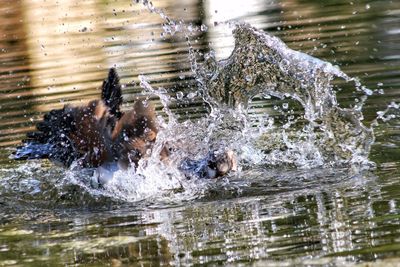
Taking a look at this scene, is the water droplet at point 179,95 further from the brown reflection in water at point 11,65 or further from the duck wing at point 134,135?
the duck wing at point 134,135

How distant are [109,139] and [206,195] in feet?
3.60

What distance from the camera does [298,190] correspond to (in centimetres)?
798

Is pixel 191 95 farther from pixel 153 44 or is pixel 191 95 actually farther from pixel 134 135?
pixel 153 44

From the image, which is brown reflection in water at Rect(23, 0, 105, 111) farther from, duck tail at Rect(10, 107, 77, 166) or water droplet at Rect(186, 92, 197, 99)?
duck tail at Rect(10, 107, 77, 166)

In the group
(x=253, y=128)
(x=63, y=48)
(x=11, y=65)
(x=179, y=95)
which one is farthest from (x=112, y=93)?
(x=63, y=48)

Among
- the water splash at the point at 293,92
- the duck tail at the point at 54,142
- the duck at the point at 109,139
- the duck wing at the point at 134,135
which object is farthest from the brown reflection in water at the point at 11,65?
the water splash at the point at 293,92

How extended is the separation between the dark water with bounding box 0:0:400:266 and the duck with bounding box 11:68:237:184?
0.21 metres

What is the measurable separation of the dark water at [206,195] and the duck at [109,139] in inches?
8.4

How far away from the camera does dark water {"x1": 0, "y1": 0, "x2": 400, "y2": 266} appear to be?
6492 mm

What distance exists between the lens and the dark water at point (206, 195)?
649 centimetres

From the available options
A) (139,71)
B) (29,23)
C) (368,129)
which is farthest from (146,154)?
(29,23)

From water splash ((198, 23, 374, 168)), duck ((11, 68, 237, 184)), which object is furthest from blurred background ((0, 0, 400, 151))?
duck ((11, 68, 237, 184))

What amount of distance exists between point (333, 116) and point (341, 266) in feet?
11.7

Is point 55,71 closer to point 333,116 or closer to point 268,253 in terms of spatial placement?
point 333,116
